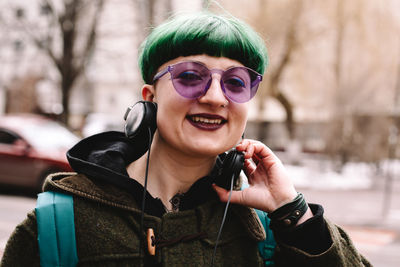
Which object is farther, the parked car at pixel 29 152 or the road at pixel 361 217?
the parked car at pixel 29 152

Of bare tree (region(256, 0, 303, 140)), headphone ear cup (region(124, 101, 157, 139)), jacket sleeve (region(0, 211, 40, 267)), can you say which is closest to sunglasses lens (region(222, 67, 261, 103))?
headphone ear cup (region(124, 101, 157, 139))

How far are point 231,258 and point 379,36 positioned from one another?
18234mm

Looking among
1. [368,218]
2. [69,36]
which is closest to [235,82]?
→ [368,218]

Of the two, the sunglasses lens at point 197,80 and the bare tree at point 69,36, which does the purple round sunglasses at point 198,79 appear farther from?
the bare tree at point 69,36

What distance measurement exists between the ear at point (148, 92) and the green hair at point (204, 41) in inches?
1.9

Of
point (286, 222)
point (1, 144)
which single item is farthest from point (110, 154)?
point (1, 144)

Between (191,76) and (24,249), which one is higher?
(191,76)

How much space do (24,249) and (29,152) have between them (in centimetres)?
834

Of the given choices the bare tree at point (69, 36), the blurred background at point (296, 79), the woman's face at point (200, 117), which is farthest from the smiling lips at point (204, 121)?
the bare tree at point (69, 36)

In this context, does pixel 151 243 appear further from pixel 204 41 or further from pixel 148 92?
pixel 204 41

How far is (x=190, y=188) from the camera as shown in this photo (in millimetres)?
1567

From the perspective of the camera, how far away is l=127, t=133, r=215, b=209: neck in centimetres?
155

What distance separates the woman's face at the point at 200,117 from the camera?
1434 millimetres

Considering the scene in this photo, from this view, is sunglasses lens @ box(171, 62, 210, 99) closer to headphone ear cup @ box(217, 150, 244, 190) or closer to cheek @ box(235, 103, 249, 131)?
cheek @ box(235, 103, 249, 131)
